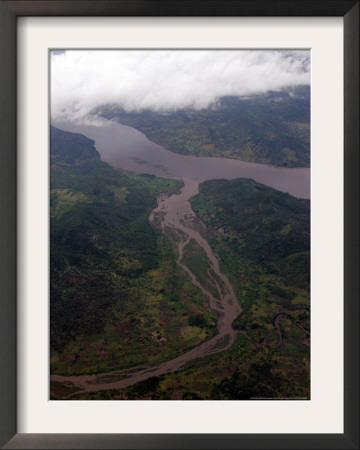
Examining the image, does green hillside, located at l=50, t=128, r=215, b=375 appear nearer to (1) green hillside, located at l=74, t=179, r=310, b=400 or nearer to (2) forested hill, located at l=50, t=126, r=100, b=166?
(2) forested hill, located at l=50, t=126, r=100, b=166

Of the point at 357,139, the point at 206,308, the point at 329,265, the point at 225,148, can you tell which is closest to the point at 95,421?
the point at 206,308

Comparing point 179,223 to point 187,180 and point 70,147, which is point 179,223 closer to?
point 187,180

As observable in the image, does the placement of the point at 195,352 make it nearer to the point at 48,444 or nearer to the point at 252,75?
the point at 48,444

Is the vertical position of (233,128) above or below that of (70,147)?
above
